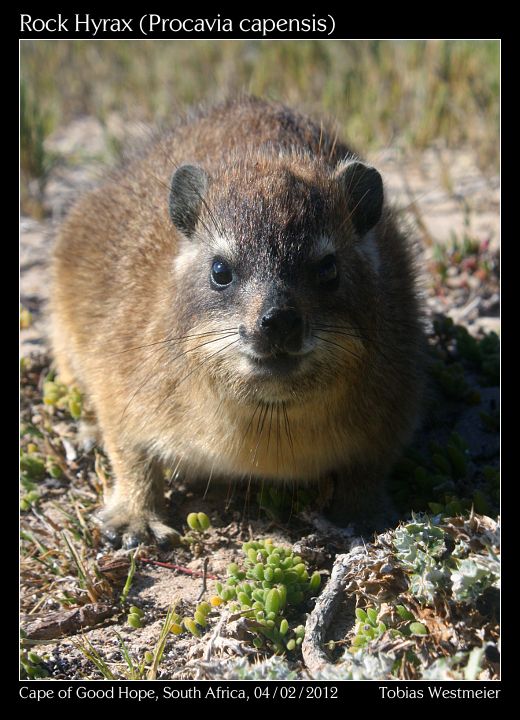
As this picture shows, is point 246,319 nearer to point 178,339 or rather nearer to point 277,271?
point 277,271

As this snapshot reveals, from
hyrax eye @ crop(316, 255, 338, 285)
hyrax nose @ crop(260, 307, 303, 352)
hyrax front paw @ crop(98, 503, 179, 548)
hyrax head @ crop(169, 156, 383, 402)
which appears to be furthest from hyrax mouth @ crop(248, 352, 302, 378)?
hyrax front paw @ crop(98, 503, 179, 548)

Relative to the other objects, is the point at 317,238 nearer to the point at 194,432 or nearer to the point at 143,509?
the point at 194,432

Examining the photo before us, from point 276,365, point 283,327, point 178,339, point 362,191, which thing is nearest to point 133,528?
point 178,339

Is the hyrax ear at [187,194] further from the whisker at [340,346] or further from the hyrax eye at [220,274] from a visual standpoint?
the whisker at [340,346]

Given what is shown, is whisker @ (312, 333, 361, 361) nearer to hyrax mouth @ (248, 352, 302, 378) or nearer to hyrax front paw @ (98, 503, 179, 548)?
hyrax mouth @ (248, 352, 302, 378)

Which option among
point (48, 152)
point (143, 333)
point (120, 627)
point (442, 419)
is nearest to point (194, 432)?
point (143, 333)

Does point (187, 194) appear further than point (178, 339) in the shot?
Yes
